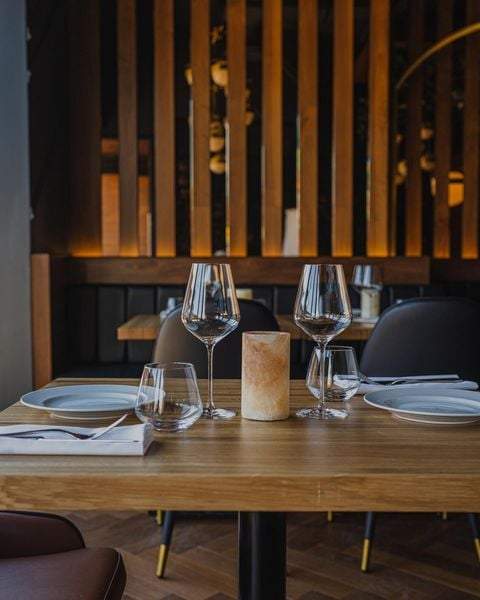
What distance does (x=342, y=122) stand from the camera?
4.59 m

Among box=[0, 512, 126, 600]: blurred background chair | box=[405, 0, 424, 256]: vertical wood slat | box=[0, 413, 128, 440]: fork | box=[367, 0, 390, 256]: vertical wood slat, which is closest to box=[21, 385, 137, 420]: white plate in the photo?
box=[0, 413, 128, 440]: fork

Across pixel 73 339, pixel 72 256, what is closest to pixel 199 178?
pixel 72 256

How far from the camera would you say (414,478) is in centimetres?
82

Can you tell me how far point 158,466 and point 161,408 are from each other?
148 millimetres

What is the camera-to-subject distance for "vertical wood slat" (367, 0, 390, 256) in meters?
4.57

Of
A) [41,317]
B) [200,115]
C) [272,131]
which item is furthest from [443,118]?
[41,317]

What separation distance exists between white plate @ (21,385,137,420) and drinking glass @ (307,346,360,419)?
30 cm

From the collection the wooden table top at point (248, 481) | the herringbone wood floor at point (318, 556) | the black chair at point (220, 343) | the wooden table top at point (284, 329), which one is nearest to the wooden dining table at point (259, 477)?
the wooden table top at point (248, 481)

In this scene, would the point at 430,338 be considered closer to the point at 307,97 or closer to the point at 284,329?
the point at 284,329

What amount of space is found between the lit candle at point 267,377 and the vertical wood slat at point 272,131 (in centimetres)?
351

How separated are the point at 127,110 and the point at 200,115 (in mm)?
452

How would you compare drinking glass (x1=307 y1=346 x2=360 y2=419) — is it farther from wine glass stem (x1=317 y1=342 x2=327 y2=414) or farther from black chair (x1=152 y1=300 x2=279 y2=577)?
black chair (x1=152 y1=300 x2=279 y2=577)

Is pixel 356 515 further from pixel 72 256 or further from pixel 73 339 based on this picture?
pixel 72 256

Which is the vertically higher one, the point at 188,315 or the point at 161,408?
the point at 188,315
